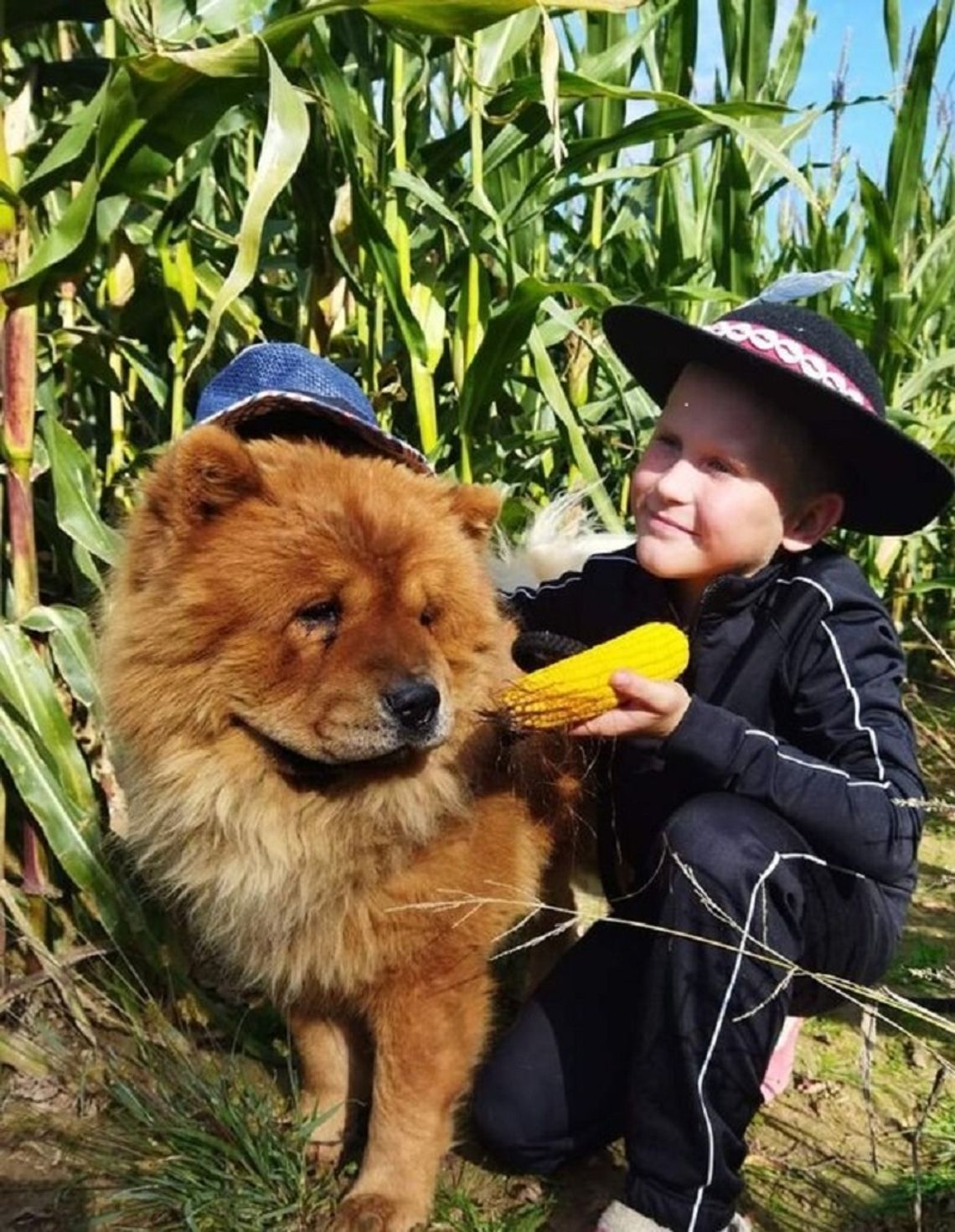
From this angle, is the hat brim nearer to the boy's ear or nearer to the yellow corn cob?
the yellow corn cob

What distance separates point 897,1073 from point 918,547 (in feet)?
9.21

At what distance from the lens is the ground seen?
6.25 feet

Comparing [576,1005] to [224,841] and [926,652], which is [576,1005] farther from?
[926,652]

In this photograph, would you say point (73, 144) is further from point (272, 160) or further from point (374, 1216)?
point (374, 1216)

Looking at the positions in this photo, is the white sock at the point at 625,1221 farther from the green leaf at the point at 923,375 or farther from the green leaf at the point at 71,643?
the green leaf at the point at 923,375

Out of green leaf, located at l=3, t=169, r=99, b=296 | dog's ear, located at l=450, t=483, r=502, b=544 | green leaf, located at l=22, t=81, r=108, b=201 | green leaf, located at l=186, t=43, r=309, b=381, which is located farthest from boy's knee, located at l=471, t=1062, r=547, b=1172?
green leaf, located at l=22, t=81, r=108, b=201

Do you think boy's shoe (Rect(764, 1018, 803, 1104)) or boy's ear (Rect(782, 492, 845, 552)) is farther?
boy's shoe (Rect(764, 1018, 803, 1104))

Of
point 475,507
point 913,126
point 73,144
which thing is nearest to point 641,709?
point 475,507

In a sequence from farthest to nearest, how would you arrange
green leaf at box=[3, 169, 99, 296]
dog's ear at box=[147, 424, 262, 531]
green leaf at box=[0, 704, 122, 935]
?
1. green leaf at box=[0, 704, 122, 935]
2. green leaf at box=[3, 169, 99, 296]
3. dog's ear at box=[147, 424, 262, 531]

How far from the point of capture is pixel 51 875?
7.89 ft

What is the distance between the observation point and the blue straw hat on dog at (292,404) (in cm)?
211

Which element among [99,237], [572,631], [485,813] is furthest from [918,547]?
[99,237]

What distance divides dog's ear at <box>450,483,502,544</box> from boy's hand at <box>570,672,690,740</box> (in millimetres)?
502

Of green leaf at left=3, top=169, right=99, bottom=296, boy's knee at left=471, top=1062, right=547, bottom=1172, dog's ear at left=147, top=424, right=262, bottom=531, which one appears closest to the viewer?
dog's ear at left=147, top=424, right=262, bottom=531
